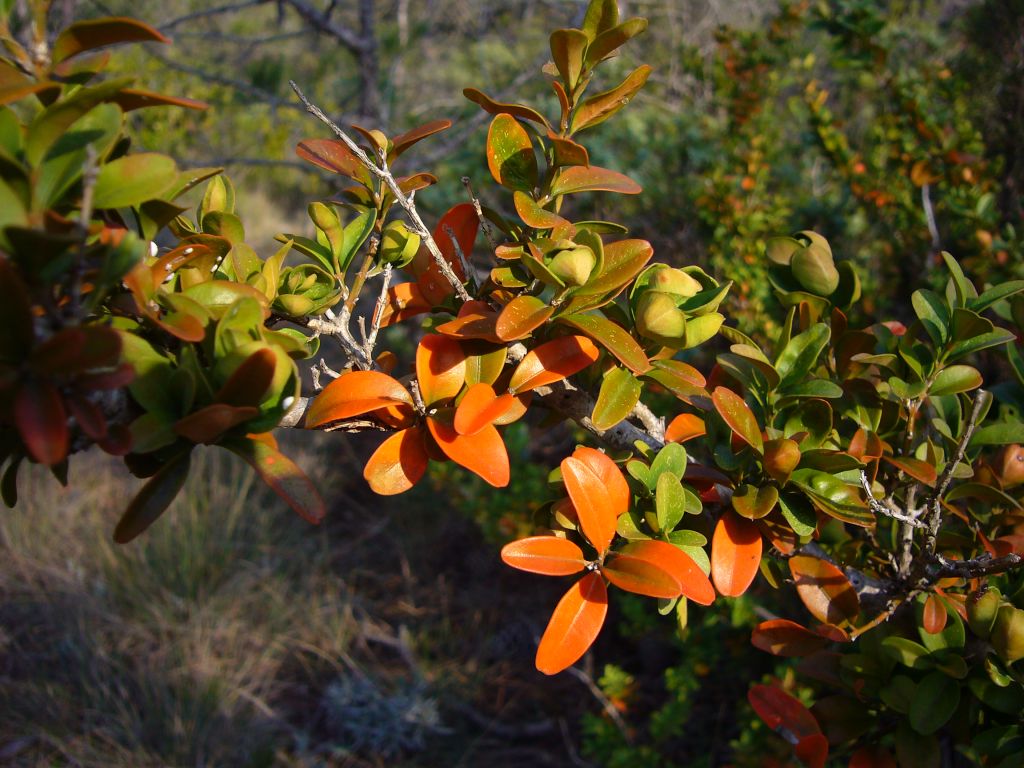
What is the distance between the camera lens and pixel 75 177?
0.49 m

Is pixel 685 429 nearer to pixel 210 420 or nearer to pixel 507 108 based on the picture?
pixel 507 108

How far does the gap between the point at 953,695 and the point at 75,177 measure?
0.90 metres

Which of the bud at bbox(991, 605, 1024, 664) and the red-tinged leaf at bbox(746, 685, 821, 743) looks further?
the red-tinged leaf at bbox(746, 685, 821, 743)

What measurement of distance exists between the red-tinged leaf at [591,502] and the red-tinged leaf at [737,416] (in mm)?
127

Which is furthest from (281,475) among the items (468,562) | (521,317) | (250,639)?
(468,562)

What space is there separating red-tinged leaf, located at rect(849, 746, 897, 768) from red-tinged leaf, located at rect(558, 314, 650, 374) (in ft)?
1.71

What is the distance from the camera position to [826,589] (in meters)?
0.77

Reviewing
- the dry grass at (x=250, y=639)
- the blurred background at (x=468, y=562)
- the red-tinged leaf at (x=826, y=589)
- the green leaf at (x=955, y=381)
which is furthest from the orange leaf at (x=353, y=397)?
the dry grass at (x=250, y=639)

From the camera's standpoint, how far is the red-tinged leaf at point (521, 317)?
59 cm

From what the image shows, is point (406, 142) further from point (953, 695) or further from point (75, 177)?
point (953, 695)

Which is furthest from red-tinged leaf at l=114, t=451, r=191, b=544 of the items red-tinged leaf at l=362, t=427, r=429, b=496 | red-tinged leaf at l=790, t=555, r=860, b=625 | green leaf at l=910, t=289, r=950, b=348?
green leaf at l=910, t=289, r=950, b=348

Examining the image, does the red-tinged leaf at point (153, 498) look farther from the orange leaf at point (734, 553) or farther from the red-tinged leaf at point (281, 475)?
the orange leaf at point (734, 553)

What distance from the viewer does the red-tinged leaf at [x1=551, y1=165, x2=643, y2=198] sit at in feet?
2.24

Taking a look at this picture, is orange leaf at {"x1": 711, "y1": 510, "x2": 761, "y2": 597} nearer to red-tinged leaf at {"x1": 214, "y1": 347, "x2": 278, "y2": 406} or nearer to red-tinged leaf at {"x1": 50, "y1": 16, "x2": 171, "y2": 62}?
red-tinged leaf at {"x1": 214, "y1": 347, "x2": 278, "y2": 406}
